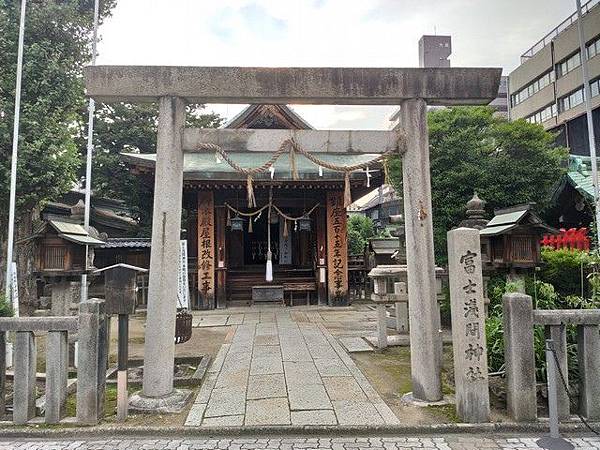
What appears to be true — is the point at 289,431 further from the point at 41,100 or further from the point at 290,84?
the point at 41,100

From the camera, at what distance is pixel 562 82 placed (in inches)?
1120

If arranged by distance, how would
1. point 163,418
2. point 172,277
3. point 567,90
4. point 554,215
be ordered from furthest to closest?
1. point 567,90
2. point 554,215
3. point 172,277
4. point 163,418

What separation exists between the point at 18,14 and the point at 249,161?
7835 mm

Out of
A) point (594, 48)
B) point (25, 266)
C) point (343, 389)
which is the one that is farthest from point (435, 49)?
point (343, 389)

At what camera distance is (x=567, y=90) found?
2806cm

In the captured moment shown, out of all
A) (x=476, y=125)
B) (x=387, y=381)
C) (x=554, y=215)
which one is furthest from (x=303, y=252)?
(x=387, y=381)

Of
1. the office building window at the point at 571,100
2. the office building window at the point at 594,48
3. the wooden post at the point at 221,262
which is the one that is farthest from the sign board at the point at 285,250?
the office building window at the point at 571,100

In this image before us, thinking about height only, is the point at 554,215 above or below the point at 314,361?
above

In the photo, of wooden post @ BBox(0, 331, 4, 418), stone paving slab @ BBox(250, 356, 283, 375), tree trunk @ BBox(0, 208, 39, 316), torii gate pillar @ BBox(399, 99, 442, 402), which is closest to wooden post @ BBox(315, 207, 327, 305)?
stone paving slab @ BBox(250, 356, 283, 375)

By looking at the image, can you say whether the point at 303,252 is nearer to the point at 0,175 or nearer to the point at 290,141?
the point at 0,175

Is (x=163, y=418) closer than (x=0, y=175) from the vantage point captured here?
Yes

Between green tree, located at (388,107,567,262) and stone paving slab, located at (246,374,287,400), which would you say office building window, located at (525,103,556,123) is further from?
stone paving slab, located at (246,374,287,400)

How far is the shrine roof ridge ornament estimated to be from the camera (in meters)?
5.27

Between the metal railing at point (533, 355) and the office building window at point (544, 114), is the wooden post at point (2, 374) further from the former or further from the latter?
the office building window at point (544, 114)
